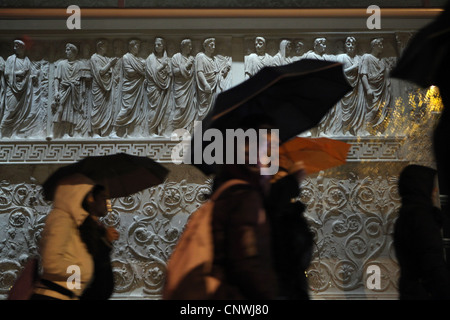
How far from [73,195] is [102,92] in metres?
3.09

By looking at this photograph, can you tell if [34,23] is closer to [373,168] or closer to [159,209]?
[159,209]

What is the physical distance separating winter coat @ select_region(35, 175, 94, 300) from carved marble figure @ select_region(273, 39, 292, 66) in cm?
351

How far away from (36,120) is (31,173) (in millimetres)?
678

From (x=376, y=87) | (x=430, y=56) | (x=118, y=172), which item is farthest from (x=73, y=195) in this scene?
(x=376, y=87)

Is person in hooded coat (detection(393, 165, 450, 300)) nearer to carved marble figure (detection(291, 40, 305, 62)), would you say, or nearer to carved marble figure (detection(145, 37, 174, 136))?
carved marble figure (detection(291, 40, 305, 62))

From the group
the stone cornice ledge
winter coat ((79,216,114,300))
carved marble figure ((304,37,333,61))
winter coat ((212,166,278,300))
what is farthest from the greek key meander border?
winter coat ((212,166,278,300))

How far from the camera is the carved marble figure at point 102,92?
6746 millimetres

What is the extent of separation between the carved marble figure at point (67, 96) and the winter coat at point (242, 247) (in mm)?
4430

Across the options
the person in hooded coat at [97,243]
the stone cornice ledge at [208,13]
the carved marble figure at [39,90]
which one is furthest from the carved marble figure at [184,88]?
the person in hooded coat at [97,243]

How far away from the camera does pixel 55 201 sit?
12.9ft

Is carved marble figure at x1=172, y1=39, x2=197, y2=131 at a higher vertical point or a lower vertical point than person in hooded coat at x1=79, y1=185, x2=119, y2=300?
higher

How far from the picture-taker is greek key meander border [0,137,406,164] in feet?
21.6

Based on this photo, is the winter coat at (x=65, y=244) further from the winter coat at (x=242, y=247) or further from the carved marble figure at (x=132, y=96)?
the carved marble figure at (x=132, y=96)
